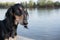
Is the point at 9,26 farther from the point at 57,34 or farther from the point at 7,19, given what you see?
the point at 57,34

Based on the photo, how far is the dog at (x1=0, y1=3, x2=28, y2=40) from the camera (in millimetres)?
4109

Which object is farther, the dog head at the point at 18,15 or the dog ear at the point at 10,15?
the dog ear at the point at 10,15

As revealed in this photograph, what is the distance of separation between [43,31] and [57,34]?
79 centimetres

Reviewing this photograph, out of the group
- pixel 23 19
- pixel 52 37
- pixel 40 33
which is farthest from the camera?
pixel 40 33

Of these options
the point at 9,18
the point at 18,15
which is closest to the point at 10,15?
the point at 9,18

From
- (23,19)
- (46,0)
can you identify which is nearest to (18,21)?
(23,19)

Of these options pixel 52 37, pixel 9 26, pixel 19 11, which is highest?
pixel 19 11

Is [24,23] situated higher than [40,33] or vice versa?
[24,23]

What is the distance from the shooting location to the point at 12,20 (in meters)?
4.22

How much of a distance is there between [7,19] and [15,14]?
0.63 ft

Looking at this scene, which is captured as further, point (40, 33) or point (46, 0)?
point (46, 0)

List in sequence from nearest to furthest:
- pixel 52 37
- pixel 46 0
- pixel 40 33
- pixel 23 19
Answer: pixel 23 19
pixel 52 37
pixel 40 33
pixel 46 0

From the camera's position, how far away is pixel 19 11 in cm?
411

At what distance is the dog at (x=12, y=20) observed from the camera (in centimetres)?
411
